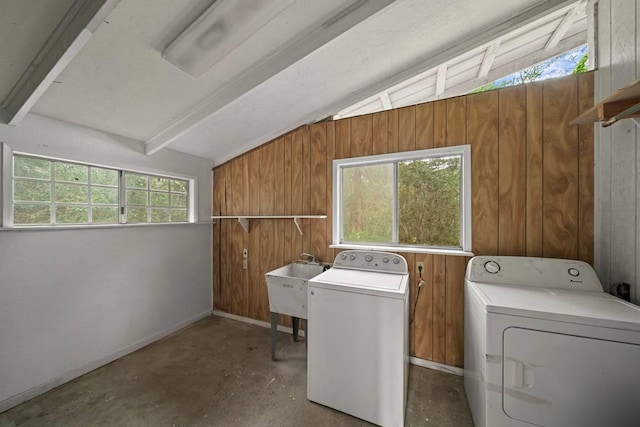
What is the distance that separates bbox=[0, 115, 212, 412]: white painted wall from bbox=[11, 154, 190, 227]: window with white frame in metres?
0.11

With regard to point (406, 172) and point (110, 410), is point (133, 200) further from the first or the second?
point (406, 172)

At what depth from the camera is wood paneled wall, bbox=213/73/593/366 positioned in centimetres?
166

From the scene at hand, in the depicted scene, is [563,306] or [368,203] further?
[368,203]

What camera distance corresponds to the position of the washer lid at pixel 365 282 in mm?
1466

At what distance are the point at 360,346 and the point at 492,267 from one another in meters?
1.09

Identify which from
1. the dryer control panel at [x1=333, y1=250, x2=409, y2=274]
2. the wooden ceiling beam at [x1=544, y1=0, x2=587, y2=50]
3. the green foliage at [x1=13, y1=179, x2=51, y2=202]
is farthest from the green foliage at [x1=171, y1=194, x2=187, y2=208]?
the wooden ceiling beam at [x1=544, y1=0, x2=587, y2=50]

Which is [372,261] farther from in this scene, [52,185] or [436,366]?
[52,185]

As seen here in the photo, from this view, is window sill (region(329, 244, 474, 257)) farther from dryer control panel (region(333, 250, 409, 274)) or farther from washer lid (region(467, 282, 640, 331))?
washer lid (region(467, 282, 640, 331))

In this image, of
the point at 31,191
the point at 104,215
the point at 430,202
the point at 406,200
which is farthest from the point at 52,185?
the point at 430,202

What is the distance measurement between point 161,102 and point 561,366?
9.67 ft

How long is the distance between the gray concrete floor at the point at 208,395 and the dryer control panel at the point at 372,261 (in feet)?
3.02

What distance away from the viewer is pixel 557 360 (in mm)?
1052

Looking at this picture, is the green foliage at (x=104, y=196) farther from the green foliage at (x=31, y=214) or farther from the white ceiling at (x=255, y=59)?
the white ceiling at (x=255, y=59)

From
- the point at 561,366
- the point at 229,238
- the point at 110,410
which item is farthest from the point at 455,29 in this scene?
the point at 110,410
